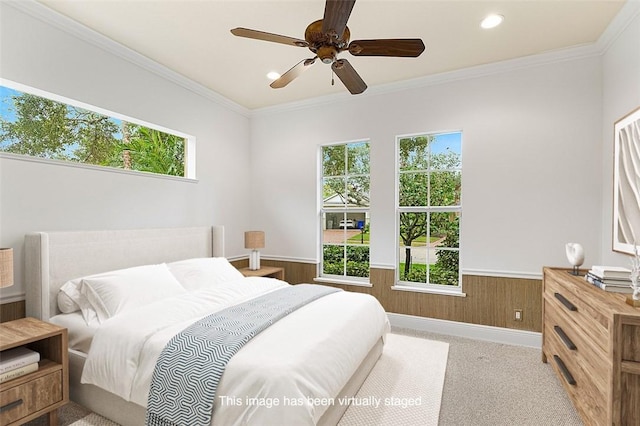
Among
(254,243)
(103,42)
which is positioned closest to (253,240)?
(254,243)

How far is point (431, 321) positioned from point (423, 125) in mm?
2330

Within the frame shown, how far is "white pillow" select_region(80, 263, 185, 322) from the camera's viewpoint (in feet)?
7.52

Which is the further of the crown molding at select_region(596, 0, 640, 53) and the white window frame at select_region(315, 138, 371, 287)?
the white window frame at select_region(315, 138, 371, 287)

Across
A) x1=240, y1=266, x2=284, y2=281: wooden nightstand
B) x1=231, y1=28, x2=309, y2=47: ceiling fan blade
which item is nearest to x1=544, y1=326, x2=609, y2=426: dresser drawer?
x1=231, y1=28, x2=309, y2=47: ceiling fan blade

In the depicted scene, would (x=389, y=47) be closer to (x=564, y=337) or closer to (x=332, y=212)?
(x=564, y=337)

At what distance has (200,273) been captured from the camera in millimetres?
3086

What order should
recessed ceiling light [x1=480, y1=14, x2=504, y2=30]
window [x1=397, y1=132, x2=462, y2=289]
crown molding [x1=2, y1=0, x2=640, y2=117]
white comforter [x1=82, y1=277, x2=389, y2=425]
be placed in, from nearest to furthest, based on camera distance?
white comforter [x1=82, y1=277, x2=389, y2=425], crown molding [x1=2, y1=0, x2=640, y2=117], recessed ceiling light [x1=480, y1=14, x2=504, y2=30], window [x1=397, y1=132, x2=462, y2=289]

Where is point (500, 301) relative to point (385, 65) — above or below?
below

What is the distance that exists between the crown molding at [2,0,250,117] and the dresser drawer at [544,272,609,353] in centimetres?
417

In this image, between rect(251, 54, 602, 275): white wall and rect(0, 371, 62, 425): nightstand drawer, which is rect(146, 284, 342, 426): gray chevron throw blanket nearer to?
rect(0, 371, 62, 425): nightstand drawer

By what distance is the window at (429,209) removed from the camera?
3684mm

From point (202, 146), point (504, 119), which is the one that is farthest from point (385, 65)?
point (202, 146)

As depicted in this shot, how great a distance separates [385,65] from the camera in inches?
132

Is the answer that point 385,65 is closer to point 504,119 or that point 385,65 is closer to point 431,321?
point 504,119
